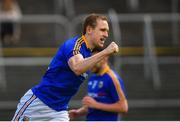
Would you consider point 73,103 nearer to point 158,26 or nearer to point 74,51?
point 158,26

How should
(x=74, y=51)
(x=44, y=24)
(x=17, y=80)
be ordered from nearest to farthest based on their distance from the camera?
(x=74, y=51) < (x=17, y=80) < (x=44, y=24)

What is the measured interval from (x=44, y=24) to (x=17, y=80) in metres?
2.75

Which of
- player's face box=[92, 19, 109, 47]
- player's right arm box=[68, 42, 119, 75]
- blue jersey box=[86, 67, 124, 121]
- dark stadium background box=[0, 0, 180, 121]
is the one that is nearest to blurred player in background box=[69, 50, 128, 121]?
blue jersey box=[86, 67, 124, 121]

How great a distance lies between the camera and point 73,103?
15.8 metres

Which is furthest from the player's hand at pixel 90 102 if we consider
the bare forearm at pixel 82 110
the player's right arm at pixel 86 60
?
the player's right arm at pixel 86 60

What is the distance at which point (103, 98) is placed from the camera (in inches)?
432

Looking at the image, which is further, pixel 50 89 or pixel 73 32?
pixel 73 32

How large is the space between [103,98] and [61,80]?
2.03m

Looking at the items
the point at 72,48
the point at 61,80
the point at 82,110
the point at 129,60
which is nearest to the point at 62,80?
the point at 61,80

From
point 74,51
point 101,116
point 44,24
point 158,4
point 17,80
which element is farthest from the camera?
point 158,4

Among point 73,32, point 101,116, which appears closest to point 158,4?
point 73,32

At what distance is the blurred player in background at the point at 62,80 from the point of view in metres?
8.93

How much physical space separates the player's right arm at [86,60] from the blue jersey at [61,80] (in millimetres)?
180

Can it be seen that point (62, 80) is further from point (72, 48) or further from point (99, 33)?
point (99, 33)
